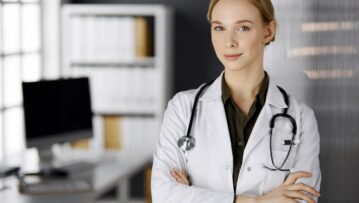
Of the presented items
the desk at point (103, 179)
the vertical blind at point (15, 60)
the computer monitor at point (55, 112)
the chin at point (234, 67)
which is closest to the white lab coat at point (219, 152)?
the chin at point (234, 67)

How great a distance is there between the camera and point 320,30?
335 centimetres

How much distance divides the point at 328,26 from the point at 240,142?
6.02 feet

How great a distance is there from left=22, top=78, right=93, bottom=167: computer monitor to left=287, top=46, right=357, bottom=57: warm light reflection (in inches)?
44.2

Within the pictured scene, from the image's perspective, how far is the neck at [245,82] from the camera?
162cm

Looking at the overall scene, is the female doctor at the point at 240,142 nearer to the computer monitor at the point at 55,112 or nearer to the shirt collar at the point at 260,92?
the shirt collar at the point at 260,92

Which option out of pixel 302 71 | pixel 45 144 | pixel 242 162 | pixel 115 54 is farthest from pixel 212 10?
pixel 115 54

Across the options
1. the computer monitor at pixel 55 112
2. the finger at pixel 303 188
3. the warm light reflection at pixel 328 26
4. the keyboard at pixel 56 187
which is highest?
the warm light reflection at pixel 328 26

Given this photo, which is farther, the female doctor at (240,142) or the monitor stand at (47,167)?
the monitor stand at (47,167)

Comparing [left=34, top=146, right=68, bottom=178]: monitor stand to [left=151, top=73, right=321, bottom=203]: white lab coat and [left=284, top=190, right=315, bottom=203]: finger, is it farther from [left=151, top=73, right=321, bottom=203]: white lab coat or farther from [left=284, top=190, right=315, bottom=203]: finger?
[left=284, top=190, right=315, bottom=203]: finger

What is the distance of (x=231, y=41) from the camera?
154 centimetres

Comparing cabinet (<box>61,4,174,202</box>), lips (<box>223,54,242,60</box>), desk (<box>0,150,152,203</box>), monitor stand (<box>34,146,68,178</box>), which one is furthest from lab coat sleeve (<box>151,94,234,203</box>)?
cabinet (<box>61,4,174,202</box>)

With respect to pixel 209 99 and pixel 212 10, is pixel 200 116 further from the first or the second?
pixel 212 10

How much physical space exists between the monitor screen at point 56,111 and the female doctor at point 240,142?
178 centimetres

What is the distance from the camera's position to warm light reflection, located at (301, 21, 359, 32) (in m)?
3.34
